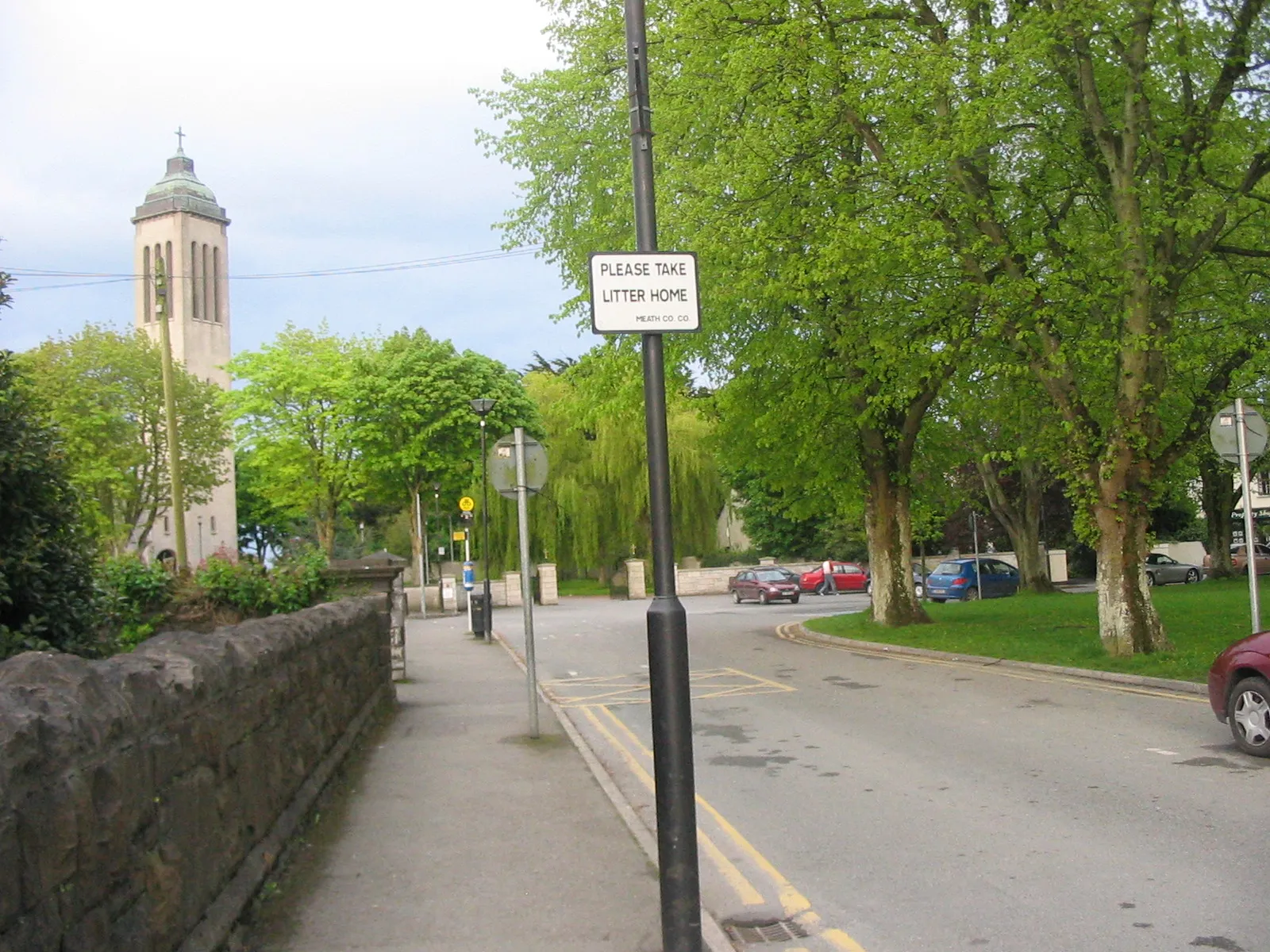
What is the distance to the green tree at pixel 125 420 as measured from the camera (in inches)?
1845

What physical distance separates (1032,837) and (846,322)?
555 inches

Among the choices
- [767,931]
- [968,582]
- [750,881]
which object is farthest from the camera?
[968,582]

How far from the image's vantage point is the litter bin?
2938 cm

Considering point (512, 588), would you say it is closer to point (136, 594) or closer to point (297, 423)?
point (297, 423)

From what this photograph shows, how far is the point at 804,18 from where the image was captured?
17.2 meters

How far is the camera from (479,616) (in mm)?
29453

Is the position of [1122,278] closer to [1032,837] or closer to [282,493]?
[1032,837]

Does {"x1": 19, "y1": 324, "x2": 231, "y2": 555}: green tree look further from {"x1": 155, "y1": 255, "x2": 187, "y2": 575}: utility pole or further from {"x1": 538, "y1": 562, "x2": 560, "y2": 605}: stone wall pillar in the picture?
{"x1": 155, "y1": 255, "x2": 187, "y2": 575}: utility pole

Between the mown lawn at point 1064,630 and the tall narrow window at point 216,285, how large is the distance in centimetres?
5934

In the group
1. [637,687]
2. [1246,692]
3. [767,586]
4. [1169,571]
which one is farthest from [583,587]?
[1246,692]

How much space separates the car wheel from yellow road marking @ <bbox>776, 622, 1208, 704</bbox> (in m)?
3.39

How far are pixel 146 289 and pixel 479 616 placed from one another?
5768 centimetres

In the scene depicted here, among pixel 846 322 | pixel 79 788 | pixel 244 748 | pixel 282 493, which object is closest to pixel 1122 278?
pixel 846 322

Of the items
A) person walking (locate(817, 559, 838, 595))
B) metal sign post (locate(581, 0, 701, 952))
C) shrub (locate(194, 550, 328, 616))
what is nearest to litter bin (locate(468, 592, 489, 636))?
shrub (locate(194, 550, 328, 616))
